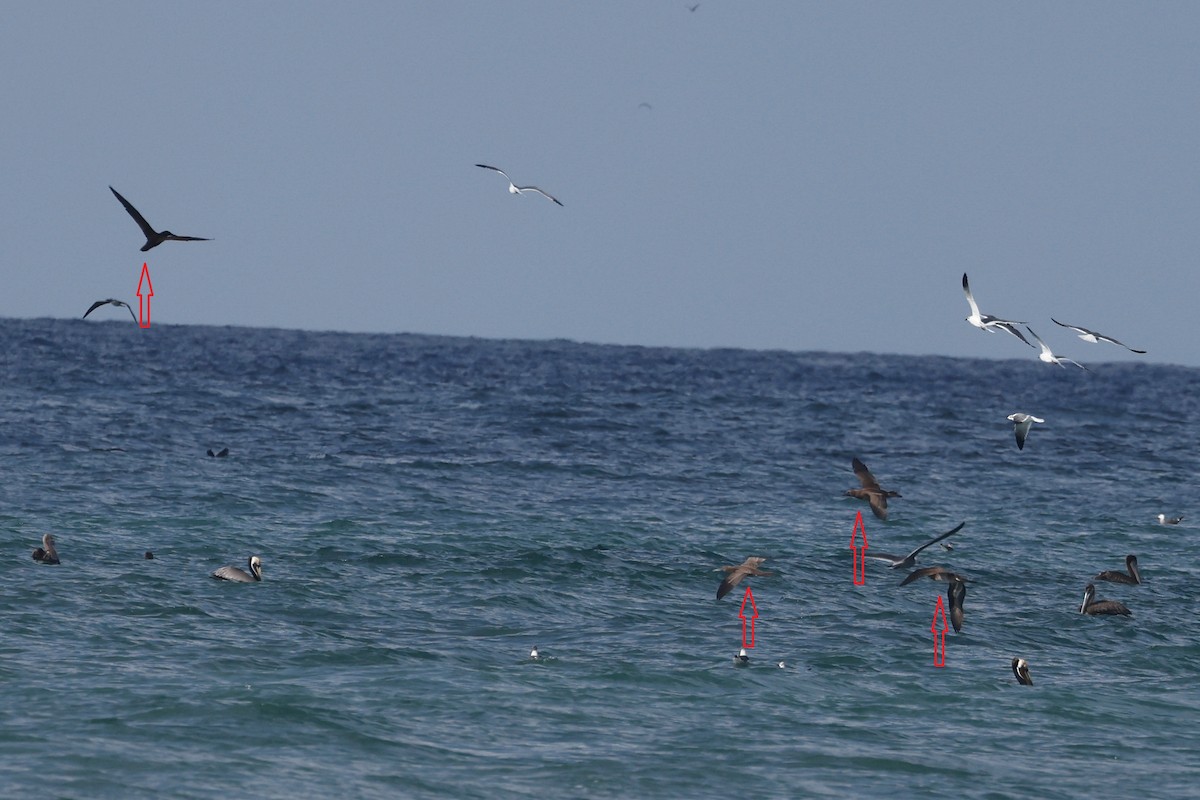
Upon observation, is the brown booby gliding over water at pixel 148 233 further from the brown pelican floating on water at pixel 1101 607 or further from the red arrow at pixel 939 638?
the brown pelican floating on water at pixel 1101 607

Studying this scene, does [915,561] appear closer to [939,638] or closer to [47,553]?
[939,638]

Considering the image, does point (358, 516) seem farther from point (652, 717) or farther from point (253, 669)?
point (652, 717)

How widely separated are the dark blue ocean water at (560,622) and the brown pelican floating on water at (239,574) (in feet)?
1.44

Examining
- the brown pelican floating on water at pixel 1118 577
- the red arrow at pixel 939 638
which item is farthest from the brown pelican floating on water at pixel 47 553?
the brown pelican floating on water at pixel 1118 577

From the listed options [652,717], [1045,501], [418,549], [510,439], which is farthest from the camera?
[510,439]

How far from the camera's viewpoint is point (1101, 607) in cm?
2353

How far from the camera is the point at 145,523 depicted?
93.1 ft

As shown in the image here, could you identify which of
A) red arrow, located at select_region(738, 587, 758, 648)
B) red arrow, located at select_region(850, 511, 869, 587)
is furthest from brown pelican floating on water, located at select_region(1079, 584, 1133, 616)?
red arrow, located at select_region(738, 587, 758, 648)

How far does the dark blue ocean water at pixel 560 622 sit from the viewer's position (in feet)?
51.6

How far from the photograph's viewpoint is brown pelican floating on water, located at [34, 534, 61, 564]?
24.2 metres

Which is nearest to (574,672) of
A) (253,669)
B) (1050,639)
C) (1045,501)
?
(253,669)

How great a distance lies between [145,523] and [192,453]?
38.9 feet

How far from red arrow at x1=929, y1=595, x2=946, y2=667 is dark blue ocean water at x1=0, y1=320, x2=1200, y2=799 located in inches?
6.8

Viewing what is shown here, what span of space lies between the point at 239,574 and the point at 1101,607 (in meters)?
14.0
